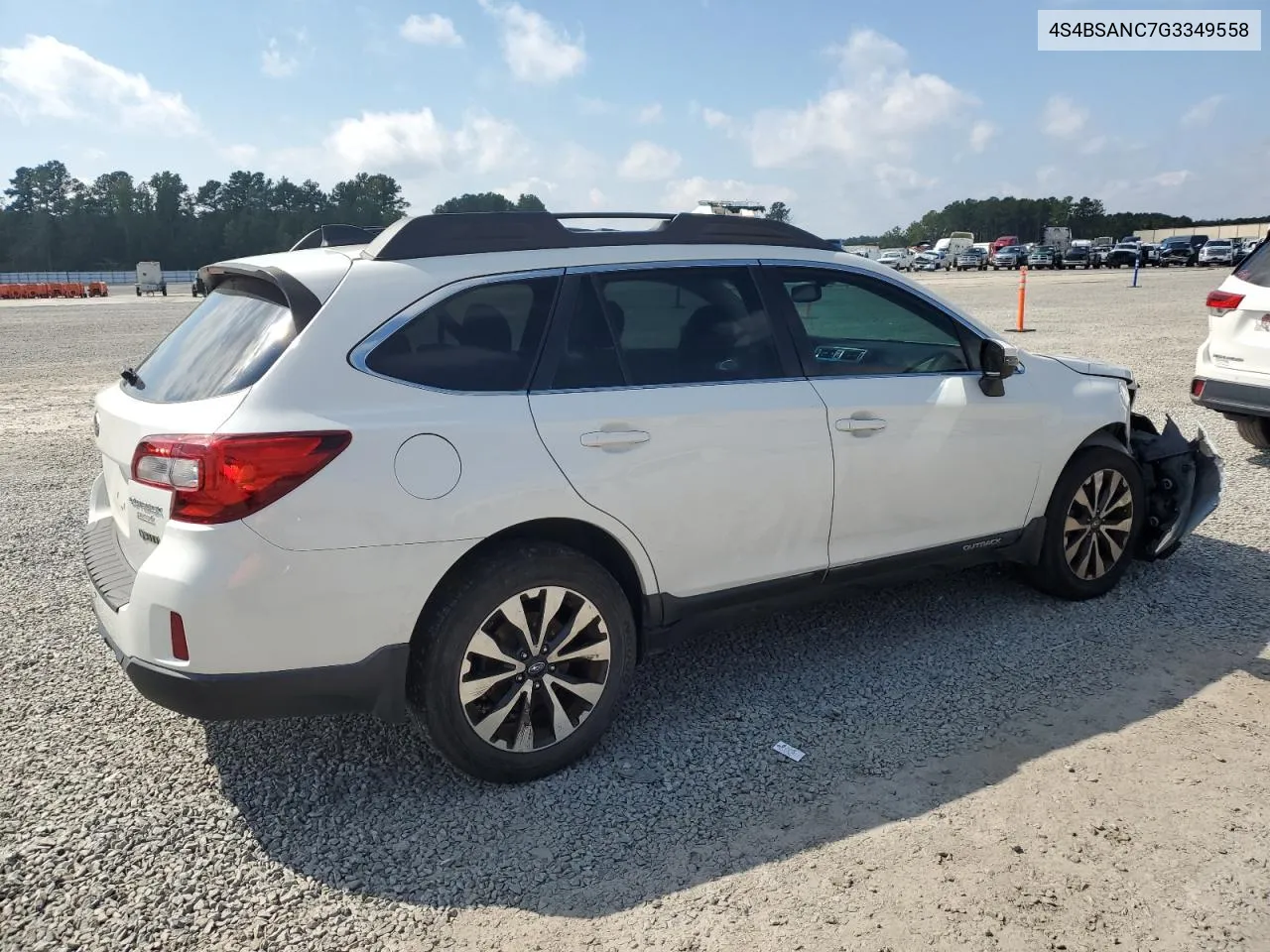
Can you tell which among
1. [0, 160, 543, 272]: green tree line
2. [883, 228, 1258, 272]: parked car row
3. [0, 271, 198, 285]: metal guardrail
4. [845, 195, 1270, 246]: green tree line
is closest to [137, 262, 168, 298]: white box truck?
[0, 271, 198, 285]: metal guardrail

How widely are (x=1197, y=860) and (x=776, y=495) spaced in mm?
1757

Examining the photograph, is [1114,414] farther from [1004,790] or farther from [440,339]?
[440,339]

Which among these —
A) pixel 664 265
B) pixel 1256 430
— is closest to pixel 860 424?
pixel 664 265

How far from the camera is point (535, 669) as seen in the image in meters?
3.35

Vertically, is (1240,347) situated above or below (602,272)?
below

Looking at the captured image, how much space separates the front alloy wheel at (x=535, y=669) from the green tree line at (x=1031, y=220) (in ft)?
532

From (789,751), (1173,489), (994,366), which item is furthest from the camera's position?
(1173,489)

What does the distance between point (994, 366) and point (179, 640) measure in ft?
11.1

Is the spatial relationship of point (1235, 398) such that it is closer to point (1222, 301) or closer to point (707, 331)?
point (1222, 301)

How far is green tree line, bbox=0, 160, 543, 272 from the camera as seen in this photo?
117938mm

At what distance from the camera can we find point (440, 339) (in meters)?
3.26

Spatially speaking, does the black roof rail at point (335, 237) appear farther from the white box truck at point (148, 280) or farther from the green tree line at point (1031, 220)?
the green tree line at point (1031, 220)

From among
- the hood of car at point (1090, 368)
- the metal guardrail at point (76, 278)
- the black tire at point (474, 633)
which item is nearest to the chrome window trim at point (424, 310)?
the black tire at point (474, 633)

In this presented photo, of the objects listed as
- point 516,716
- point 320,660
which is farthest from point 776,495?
point 320,660
